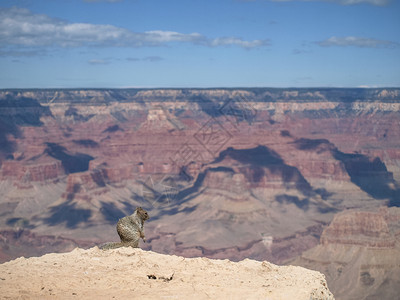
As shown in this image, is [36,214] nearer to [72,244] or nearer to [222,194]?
[72,244]

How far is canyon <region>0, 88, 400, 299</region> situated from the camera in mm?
84812

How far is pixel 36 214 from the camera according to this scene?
123 metres

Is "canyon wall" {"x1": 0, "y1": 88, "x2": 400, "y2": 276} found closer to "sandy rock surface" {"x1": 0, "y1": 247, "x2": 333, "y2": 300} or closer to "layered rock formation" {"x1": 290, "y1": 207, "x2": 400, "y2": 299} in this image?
"layered rock formation" {"x1": 290, "y1": 207, "x2": 400, "y2": 299}

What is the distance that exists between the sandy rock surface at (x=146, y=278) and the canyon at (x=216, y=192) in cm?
5309

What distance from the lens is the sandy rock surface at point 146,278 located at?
43.8ft

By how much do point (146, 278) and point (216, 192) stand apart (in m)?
111

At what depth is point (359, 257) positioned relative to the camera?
73.6 m

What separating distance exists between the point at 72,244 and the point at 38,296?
8945cm

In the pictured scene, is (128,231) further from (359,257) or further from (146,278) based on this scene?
(359,257)

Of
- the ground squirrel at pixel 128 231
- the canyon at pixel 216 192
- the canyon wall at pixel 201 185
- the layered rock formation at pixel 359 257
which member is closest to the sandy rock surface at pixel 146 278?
the ground squirrel at pixel 128 231

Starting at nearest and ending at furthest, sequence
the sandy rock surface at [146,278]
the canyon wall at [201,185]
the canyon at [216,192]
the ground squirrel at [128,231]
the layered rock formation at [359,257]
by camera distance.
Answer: the sandy rock surface at [146,278], the ground squirrel at [128,231], the layered rock formation at [359,257], the canyon at [216,192], the canyon wall at [201,185]

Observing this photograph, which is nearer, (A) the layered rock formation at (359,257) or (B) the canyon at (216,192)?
(A) the layered rock formation at (359,257)

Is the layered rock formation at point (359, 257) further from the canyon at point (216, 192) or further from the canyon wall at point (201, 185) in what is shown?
the canyon wall at point (201, 185)

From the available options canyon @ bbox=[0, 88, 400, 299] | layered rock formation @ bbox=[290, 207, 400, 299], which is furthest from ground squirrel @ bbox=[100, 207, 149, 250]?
canyon @ bbox=[0, 88, 400, 299]
